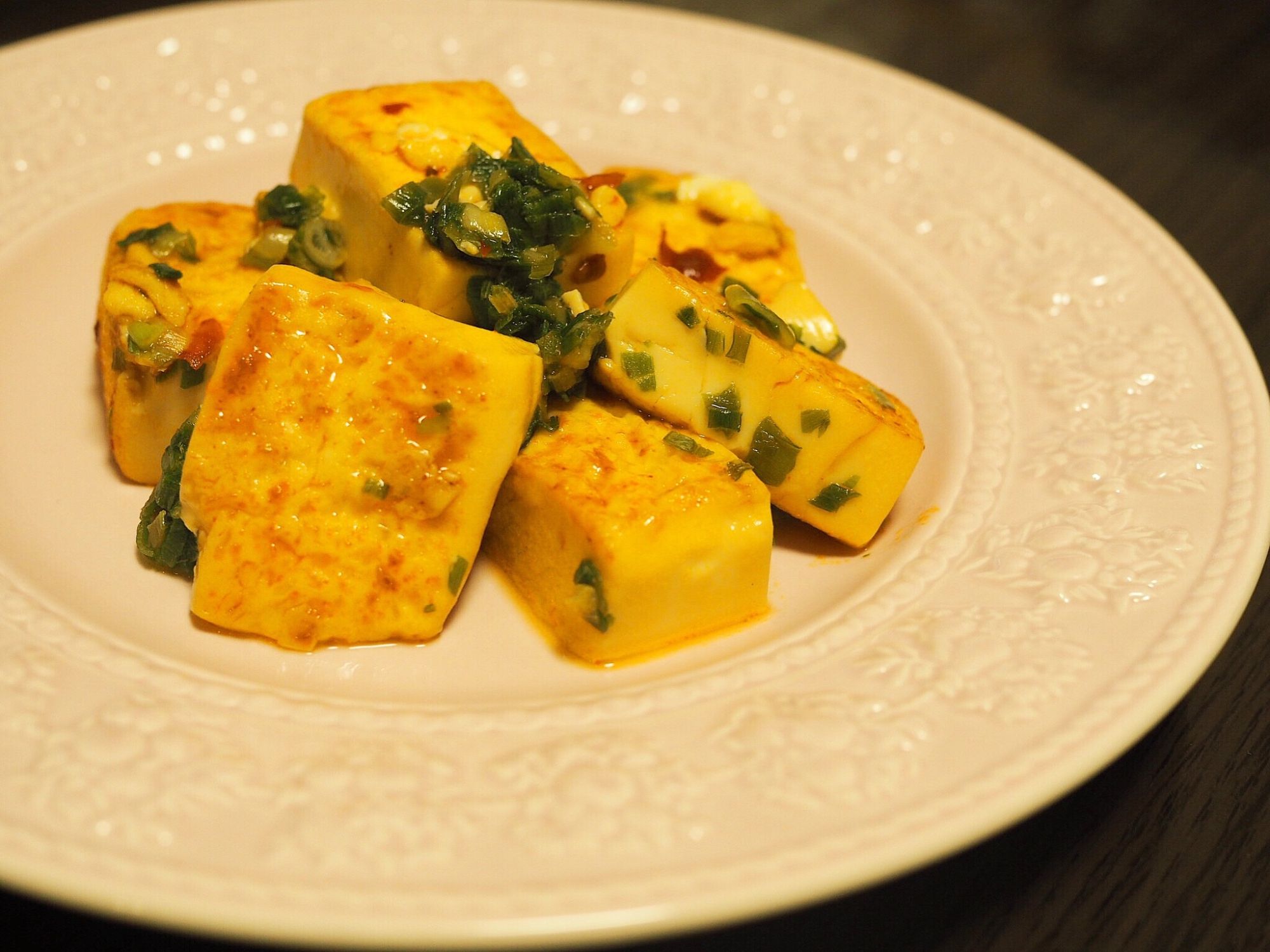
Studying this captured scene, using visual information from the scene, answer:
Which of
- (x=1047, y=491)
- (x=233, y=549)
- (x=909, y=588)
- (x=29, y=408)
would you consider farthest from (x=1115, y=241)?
(x=29, y=408)

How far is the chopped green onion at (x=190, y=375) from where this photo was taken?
2381 millimetres

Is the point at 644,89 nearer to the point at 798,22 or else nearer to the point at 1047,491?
the point at 798,22

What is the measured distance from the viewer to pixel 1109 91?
478 cm

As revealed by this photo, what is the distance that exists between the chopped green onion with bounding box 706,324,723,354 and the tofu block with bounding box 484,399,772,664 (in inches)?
8.0

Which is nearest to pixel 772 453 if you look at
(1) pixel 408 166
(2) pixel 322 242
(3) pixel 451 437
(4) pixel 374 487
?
(3) pixel 451 437

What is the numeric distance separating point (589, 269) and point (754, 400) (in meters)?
0.49

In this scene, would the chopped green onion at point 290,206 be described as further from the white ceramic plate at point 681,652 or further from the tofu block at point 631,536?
the tofu block at point 631,536

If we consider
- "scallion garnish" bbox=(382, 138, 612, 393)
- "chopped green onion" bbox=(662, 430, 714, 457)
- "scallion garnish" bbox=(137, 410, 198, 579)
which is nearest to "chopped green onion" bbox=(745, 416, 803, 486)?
"chopped green onion" bbox=(662, 430, 714, 457)

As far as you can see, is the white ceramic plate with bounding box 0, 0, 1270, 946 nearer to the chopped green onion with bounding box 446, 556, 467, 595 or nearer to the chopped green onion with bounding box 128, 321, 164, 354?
the chopped green onion with bounding box 446, 556, 467, 595

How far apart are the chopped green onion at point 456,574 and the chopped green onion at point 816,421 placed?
0.79m

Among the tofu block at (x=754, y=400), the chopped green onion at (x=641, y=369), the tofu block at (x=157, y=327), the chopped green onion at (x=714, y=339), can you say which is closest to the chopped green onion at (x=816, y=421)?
the tofu block at (x=754, y=400)

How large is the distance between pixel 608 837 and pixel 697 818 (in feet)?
0.45

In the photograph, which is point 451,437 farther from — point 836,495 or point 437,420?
point 836,495

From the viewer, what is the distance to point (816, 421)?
2.37 meters
